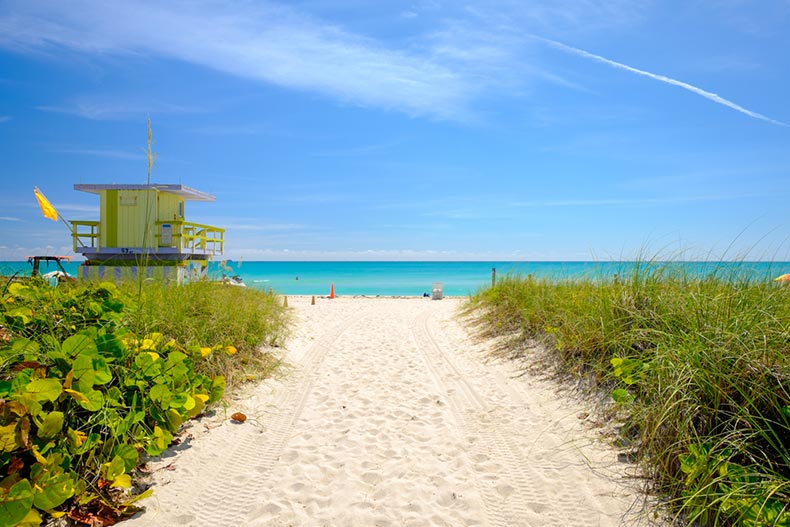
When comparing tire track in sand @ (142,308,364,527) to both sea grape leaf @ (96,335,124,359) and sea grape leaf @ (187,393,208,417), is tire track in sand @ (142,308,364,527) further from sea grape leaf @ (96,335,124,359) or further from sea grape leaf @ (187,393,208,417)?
sea grape leaf @ (96,335,124,359)

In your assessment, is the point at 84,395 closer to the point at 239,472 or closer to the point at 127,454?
the point at 127,454

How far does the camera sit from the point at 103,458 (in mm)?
3074

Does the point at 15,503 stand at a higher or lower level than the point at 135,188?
lower

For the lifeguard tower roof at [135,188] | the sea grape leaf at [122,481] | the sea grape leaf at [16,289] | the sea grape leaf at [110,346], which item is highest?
the lifeguard tower roof at [135,188]

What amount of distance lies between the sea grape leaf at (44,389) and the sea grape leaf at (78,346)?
42cm

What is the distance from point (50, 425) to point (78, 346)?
2.11ft

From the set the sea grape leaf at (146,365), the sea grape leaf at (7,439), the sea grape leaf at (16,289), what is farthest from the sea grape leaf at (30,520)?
the sea grape leaf at (16,289)

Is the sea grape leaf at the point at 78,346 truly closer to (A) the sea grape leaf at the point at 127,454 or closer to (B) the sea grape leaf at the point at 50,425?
(B) the sea grape leaf at the point at 50,425

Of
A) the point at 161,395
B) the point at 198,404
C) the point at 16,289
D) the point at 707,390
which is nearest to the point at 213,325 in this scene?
the point at 198,404

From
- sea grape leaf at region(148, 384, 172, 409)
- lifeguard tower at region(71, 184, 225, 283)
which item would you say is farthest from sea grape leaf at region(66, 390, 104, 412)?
lifeguard tower at region(71, 184, 225, 283)

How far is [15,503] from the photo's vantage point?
2281mm

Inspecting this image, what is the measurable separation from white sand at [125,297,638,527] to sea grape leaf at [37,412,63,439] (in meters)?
0.78

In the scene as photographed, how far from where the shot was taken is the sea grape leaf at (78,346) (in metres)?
3.07

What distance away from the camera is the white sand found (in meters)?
3.05
